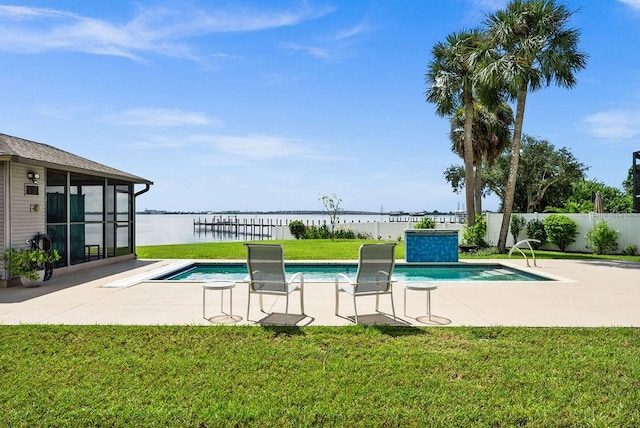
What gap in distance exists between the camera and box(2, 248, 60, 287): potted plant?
7.55m

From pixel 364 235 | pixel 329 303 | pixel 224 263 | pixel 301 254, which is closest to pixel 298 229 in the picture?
pixel 364 235

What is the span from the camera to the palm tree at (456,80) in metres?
16.1

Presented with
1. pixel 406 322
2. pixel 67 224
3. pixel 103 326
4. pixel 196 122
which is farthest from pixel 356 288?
pixel 196 122

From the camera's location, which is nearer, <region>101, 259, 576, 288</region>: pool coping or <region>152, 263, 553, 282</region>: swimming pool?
A: <region>101, 259, 576, 288</region>: pool coping

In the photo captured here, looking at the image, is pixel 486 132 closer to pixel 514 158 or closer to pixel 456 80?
pixel 456 80

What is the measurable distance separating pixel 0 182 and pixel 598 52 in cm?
1738

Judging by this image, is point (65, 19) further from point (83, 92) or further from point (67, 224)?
point (67, 224)

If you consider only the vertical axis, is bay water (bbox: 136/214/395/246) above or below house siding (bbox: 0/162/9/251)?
below

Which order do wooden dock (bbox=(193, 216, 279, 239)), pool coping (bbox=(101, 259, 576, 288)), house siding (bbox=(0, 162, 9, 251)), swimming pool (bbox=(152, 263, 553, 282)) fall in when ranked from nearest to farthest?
house siding (bbox=(0, 162, 9, 251)) → pool coping (bbox=(101, 259, 576, 288)) → swimming pool (bbox=(152, 263, 553, 282)) → wooden dock (bbox=(193, 216, 279, 239))

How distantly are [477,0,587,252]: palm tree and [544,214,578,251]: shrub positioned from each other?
4.93m

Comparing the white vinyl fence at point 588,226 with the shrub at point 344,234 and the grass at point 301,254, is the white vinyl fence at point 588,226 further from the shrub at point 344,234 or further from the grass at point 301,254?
the shrub at point 344,234

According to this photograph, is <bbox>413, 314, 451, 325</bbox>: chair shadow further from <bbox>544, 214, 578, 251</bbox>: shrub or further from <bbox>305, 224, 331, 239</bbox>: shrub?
<bbox>305, 224, 331, 239</bbox>: shrub

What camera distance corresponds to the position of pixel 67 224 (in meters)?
9.56

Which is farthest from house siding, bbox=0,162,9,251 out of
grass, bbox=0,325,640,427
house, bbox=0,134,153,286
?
grass, bbox=0,325,640,427
